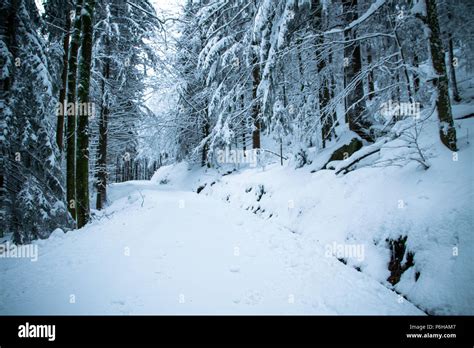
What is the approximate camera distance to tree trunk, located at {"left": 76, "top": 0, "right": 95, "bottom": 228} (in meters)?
7.61

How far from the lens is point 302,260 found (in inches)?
170

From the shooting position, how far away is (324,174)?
7141 millimetres

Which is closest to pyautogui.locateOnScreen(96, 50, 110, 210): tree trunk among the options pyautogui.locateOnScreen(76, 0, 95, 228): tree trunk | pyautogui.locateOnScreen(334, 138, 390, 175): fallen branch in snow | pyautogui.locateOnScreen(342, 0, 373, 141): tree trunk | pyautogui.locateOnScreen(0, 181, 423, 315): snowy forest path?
pyautogui.locateOnScreen(76, 0, 95, 228): tree trunk

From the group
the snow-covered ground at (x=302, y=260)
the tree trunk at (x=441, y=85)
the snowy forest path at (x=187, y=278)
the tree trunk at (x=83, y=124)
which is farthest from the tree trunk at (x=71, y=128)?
the tree trunk at (x=441, y=85)

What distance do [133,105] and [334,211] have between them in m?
16.5

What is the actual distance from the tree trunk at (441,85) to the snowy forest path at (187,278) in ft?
9.83

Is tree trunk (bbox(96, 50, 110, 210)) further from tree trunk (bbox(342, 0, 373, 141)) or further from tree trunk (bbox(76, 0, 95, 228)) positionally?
tree trunk (bbox(342, 0, 373, 141))

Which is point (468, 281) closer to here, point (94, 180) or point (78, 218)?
point (78, 218)

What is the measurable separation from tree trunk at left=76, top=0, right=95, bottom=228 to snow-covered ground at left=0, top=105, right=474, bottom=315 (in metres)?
1.64

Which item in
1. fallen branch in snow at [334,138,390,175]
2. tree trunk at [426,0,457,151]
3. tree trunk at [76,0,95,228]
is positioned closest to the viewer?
tree trunk at [426,0,457,151]

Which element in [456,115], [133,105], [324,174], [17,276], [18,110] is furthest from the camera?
[133,105]

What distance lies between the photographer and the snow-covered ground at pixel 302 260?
114 inches

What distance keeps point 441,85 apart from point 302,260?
4.08 m

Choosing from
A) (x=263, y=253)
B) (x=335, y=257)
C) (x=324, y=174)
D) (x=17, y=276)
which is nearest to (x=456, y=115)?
(x=324, y=174)
